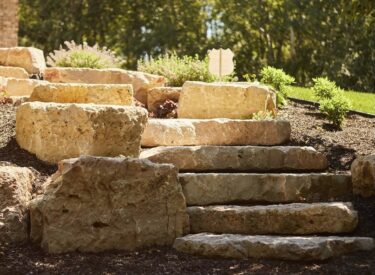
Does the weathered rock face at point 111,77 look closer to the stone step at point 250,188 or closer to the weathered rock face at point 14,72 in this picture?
the weathered rock face at point 14,72

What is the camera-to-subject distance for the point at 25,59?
11.9m

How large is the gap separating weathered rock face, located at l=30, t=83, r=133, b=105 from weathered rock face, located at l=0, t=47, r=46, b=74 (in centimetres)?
415

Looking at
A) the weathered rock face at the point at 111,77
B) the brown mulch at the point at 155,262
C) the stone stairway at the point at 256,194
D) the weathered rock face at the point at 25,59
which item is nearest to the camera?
the brown mulch at the point at 155,262

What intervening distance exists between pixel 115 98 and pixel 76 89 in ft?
1.70

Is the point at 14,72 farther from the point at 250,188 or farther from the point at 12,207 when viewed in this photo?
the point at 250,188

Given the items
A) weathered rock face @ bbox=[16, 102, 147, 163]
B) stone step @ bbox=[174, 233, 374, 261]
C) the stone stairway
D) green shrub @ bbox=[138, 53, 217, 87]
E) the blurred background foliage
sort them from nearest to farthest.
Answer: stone step @ bbox=[174, 233, 374, 261]
the stone stairway
weathered rock face @ bbox=[16, 102, 147, 163]
green shrub @ bbox=[138, 53, 217, 87]
the blurred background foliage

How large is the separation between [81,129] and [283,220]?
7.43 ft

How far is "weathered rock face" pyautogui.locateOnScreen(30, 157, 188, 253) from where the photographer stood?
223 inches

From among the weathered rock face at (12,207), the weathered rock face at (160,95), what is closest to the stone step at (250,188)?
the weathered rock face at (12,207)

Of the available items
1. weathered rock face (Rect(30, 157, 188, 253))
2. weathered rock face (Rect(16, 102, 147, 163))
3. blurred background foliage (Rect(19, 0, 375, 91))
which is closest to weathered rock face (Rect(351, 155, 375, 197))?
weathered rock face (Rect(30, 157, 188, 253))

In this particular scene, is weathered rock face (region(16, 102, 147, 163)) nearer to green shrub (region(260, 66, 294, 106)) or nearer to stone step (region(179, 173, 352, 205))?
stone step (region(179, 173, 352, 205))

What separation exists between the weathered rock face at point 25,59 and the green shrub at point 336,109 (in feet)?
17.6

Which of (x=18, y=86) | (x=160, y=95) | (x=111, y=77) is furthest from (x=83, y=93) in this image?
(x=111, y=77)

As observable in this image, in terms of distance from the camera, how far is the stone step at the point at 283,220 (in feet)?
19.8
